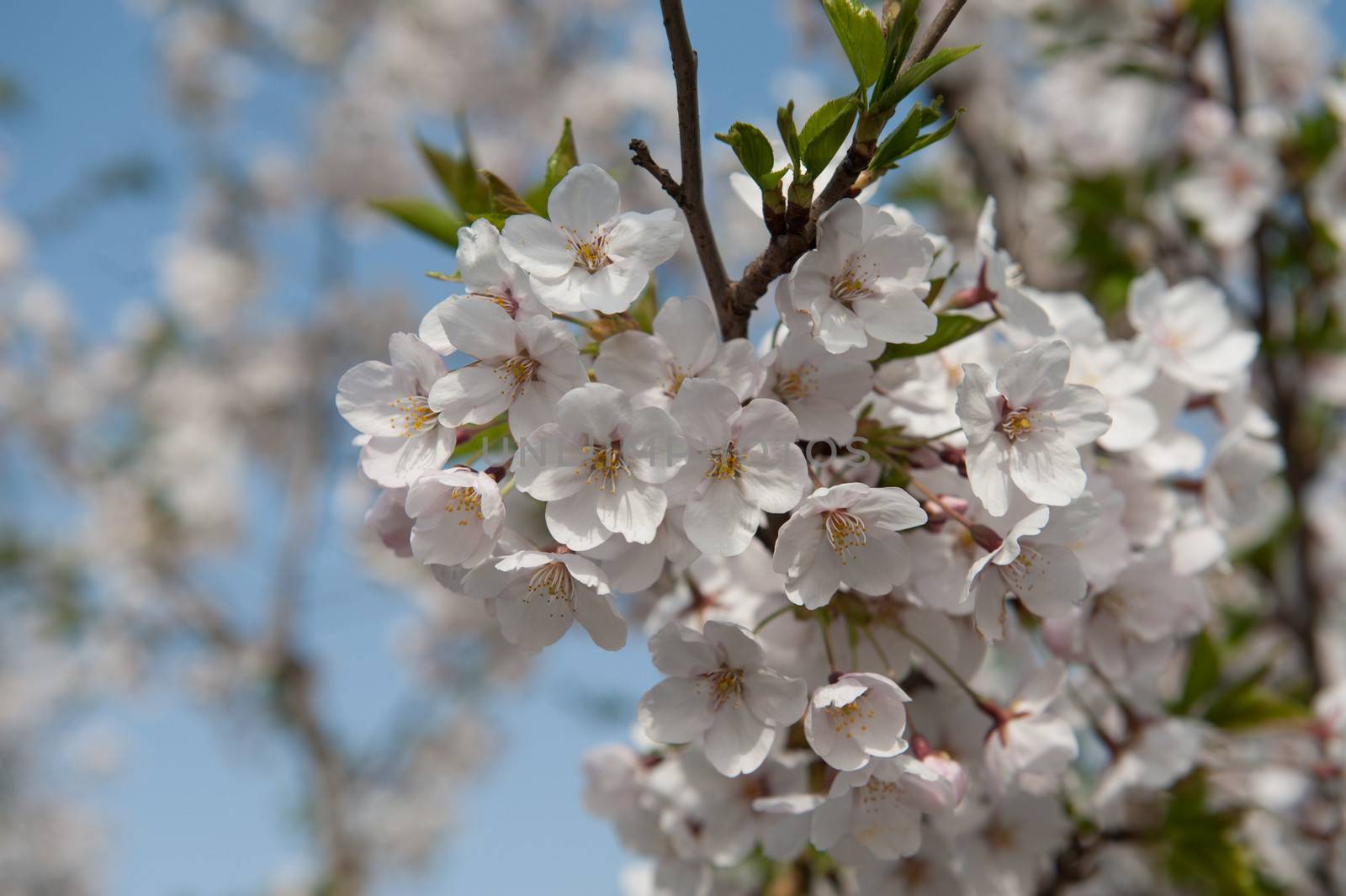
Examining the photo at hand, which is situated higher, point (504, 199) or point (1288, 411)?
point (504, 199)

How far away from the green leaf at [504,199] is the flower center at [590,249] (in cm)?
8

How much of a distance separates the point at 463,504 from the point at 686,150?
353 mm

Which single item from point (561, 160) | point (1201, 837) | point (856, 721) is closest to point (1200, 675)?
point (1201, 837)

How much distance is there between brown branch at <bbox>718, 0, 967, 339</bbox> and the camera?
808 mm

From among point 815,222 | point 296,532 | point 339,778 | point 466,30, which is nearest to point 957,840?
point 815,222

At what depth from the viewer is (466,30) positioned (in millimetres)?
7961

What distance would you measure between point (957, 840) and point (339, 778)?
4.98 meters

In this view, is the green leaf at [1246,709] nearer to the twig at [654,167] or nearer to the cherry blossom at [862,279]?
the cherry blossom at [862,279]

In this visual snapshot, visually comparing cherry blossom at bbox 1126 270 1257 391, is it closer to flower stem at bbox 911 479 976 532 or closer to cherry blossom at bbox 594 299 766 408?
flower stem at bbox 911 479 976 532

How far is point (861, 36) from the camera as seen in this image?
823 millimetres

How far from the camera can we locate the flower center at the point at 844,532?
831 millimetres

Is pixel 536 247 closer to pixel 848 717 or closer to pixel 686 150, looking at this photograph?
pixel 686 150

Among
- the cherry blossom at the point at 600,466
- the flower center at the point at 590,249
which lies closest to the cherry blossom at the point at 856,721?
the cherry blossom at the point at 600,466

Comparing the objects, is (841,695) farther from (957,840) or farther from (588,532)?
(957,840)
